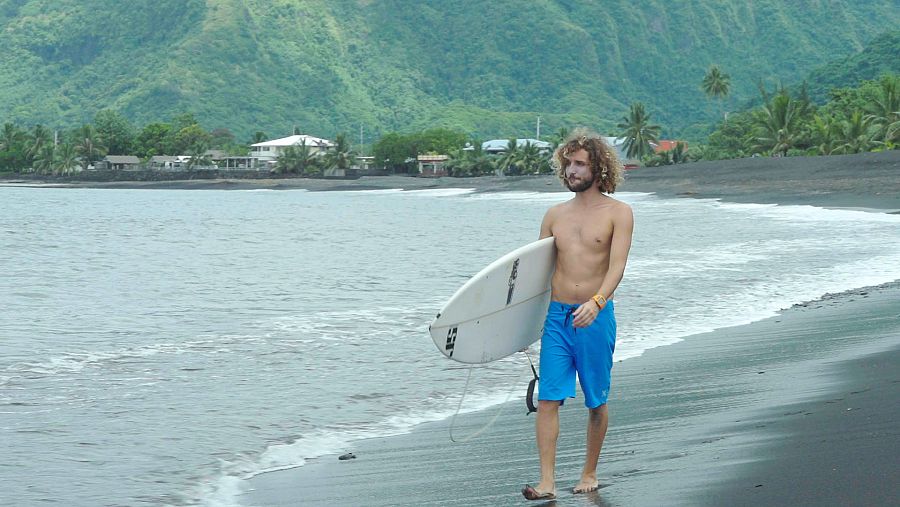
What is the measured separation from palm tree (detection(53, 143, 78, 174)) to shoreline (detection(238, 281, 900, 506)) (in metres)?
143

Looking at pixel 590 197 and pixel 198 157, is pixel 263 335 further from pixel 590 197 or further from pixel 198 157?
pixel 198 157

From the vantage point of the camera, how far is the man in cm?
504

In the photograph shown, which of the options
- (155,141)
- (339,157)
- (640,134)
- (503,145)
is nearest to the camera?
(640,134)

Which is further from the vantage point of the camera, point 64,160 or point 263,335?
point 64,160

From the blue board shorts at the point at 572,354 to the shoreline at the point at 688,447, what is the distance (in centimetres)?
47

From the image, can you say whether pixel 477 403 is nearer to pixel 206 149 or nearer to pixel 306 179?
pixel 306 179

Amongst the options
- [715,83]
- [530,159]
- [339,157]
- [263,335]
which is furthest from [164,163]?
[263,335]

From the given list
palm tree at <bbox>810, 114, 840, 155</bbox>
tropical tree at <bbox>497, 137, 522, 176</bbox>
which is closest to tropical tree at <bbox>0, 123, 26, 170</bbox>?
tropical tree at <bbox>497, 137, 522, 176</bbox>

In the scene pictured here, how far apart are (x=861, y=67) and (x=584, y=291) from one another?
365 feet

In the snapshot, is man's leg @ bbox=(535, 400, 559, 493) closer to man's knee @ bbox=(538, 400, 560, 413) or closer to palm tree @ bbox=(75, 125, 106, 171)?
man's knee @ bbox=(538, 400, 560, 413)

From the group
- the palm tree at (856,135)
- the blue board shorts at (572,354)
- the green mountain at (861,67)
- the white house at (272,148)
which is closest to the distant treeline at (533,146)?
the palm tree at (856,135)

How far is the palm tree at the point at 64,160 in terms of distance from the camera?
144 meters

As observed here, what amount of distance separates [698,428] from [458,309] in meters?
1.74

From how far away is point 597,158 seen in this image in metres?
5.05
